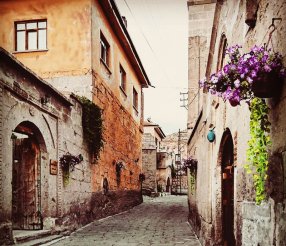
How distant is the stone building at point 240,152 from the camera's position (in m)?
3.31

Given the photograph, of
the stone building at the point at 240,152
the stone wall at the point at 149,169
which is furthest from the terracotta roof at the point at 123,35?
the stone wall at the point at 149,169

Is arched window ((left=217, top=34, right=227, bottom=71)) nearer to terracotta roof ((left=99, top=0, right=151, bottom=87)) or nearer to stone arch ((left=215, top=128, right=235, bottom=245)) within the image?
stone arch ((left=215, top=128, right=235, bottom=245))

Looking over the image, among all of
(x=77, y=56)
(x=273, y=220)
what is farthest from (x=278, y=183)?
(x=77, y=56)

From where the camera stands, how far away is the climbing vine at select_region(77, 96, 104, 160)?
39.6ft

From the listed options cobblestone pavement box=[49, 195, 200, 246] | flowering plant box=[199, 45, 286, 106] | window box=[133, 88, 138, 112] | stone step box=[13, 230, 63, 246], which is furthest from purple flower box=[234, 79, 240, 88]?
window box=[133, 88, 138, 112]

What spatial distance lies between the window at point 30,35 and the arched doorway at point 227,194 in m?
8.57

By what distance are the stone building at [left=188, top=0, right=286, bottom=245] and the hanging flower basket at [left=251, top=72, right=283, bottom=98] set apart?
0.26 feet

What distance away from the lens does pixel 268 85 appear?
319 cm

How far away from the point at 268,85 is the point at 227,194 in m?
4.23

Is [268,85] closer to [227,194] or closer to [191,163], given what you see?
[227,194]

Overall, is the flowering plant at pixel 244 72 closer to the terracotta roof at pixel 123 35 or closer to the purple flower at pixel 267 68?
the purple flower at pixel 267 68

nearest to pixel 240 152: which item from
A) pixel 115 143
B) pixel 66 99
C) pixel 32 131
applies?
pixel 32 131

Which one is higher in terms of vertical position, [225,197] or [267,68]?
[267,68]

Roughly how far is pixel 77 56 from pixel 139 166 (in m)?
11.5
